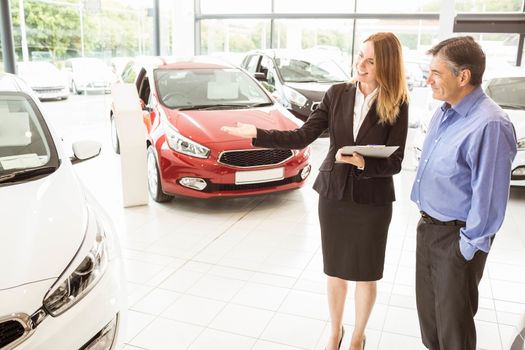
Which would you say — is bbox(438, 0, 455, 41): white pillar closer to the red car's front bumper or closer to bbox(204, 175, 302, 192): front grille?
the red car's front bumper

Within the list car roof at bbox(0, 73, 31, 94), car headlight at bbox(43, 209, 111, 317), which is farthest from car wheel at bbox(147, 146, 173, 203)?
car headlight at bbox(43, 209, 111, 317)

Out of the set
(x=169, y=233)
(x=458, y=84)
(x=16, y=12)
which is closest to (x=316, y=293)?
(x=169, y=233)

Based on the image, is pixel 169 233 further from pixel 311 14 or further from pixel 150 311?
pixel 311 14

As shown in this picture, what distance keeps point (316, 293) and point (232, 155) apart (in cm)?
164

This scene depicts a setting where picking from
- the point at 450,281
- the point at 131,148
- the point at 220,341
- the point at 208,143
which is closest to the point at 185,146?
the point at 208,143

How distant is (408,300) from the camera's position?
302 cm

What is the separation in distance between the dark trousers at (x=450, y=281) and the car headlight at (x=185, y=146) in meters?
2.65

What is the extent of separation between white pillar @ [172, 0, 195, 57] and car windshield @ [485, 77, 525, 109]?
26.3ft

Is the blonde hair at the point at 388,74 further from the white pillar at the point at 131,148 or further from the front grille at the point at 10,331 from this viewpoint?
the white pillar at the point at 131,148

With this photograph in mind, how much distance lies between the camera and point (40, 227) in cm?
198

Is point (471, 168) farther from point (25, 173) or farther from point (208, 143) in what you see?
point (208, 143)

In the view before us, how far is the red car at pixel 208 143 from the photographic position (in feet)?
14.3

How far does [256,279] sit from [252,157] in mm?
1380

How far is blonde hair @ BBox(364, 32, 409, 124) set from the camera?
2012 millimetres
